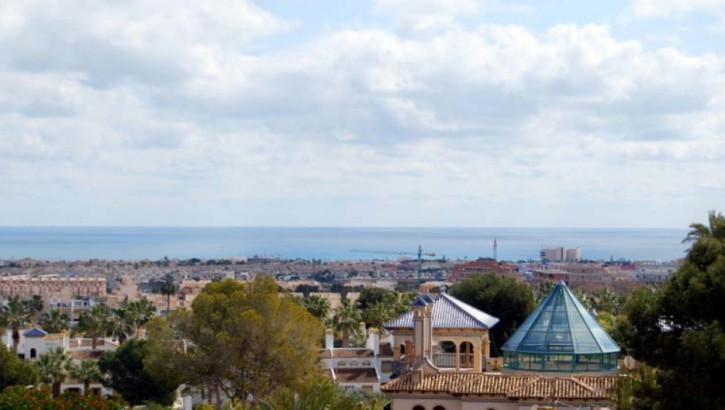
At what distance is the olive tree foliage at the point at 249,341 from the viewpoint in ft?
115

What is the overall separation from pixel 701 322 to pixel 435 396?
9.83 metres

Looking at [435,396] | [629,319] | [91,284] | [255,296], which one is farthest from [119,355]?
[91,284]

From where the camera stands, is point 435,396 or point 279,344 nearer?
point 435,396

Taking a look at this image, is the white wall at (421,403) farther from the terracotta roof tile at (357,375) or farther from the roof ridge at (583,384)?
the terracotta roof tile at (357,375)

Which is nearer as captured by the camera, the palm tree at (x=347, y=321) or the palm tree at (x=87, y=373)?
the palm tree at (x=87, y=373)

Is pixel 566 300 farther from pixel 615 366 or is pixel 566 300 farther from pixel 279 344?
pixel 279 344

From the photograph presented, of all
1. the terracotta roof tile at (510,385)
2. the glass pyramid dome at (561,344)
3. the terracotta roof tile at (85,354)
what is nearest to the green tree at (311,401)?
the terracotta roof tile at (510,385)

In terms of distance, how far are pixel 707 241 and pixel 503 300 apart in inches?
→ 1481

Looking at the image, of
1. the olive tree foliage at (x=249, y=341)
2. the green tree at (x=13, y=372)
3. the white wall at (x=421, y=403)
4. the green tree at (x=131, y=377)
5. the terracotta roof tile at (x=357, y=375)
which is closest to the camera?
the white wall at (x=421, y=403)

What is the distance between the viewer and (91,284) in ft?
479

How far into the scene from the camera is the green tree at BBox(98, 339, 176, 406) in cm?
4572

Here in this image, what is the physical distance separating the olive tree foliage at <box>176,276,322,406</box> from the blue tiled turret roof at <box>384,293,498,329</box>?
132 inches

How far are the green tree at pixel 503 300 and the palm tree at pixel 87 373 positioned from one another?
64.0ft

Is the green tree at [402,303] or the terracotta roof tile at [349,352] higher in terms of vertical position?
the green tree at [402,303]
